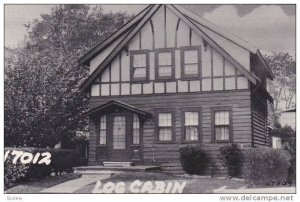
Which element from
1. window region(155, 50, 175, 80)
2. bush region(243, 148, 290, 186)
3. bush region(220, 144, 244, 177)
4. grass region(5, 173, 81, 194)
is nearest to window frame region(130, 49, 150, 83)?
window region(155, 50, 175, 80)

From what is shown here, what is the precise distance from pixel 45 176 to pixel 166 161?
427 cm

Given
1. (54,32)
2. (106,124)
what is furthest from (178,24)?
(54,32)

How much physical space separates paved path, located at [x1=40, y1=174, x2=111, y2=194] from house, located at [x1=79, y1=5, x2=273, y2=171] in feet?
6.41

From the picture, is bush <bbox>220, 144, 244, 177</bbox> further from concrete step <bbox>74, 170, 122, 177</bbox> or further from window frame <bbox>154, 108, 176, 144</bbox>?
concrete step <bbox>74, 170, 122, 177</bbox>

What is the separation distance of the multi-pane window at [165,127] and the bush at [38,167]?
3.32m

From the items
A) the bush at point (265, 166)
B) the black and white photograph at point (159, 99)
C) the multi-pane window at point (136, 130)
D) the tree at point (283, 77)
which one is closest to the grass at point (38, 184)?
the black and white photograph at point (159, 99)

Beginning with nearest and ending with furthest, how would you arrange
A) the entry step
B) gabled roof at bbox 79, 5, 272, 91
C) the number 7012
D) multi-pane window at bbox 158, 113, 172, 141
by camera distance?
1. the number 7012
2. gabled roof at bbox 79, 5, 272, 91
3. the entry step
4. multi-pane window at bbox 158, 113, 172, 141

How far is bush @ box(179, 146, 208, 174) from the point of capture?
53.2 ft

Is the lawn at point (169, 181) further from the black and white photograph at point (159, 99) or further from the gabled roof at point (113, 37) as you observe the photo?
the gabled roof at point (113, 37)

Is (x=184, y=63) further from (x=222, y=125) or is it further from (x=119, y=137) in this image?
(x=119, y=137)

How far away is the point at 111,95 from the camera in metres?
17.6

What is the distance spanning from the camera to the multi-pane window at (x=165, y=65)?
17.1 meters

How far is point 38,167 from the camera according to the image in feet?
48.4
